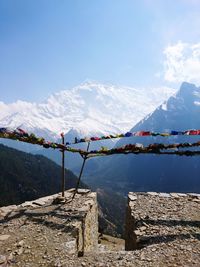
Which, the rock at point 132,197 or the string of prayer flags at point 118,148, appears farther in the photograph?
the rock at point 132,197

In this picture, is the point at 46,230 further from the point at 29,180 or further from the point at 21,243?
the point at 29,180

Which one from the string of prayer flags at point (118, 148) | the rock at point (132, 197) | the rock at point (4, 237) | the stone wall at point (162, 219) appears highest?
the string of prayer flags at point (118, 148)

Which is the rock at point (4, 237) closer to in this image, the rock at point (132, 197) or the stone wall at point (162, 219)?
the stone wall at point (162, 219)

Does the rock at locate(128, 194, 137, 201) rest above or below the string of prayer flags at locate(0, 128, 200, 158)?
below

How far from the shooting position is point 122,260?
10.5m

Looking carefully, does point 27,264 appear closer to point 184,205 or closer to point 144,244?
point 144,244

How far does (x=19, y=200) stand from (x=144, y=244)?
97.0 meters

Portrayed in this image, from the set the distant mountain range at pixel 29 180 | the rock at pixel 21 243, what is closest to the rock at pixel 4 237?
the rock at pixel 21 243

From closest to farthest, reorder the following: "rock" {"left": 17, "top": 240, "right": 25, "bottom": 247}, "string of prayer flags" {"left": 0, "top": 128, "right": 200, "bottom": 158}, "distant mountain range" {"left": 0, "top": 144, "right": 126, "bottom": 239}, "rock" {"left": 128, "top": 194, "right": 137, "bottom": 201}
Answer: "rock" {"left": 17, "top": 240, "right": 25, "bottom": 247}, "string of prayer flags" {"left": 0, "top": 128, "right": 200, "bottom": 158}, "rock" {"left": 128, "top": 194, "right": 137, "bottom": 201}, "distant mountain range" {"left": 0, "top": 144, "right": 126, "bottom": 239}

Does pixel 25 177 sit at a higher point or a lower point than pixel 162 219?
lower

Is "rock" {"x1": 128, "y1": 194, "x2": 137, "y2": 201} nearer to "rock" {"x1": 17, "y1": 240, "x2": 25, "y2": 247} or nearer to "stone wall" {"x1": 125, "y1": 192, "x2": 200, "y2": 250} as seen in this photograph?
"stone wall" {"x1": 125, "y1": 192, "x2": 200, "y2": 250}

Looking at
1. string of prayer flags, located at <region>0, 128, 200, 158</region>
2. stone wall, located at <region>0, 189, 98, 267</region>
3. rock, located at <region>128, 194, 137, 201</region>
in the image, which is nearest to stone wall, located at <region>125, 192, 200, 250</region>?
rock, located at <region>128, 194, 137, 201</region>

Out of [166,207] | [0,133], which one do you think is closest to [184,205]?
[166,207]

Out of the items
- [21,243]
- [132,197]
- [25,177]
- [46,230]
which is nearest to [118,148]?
[132,197]
